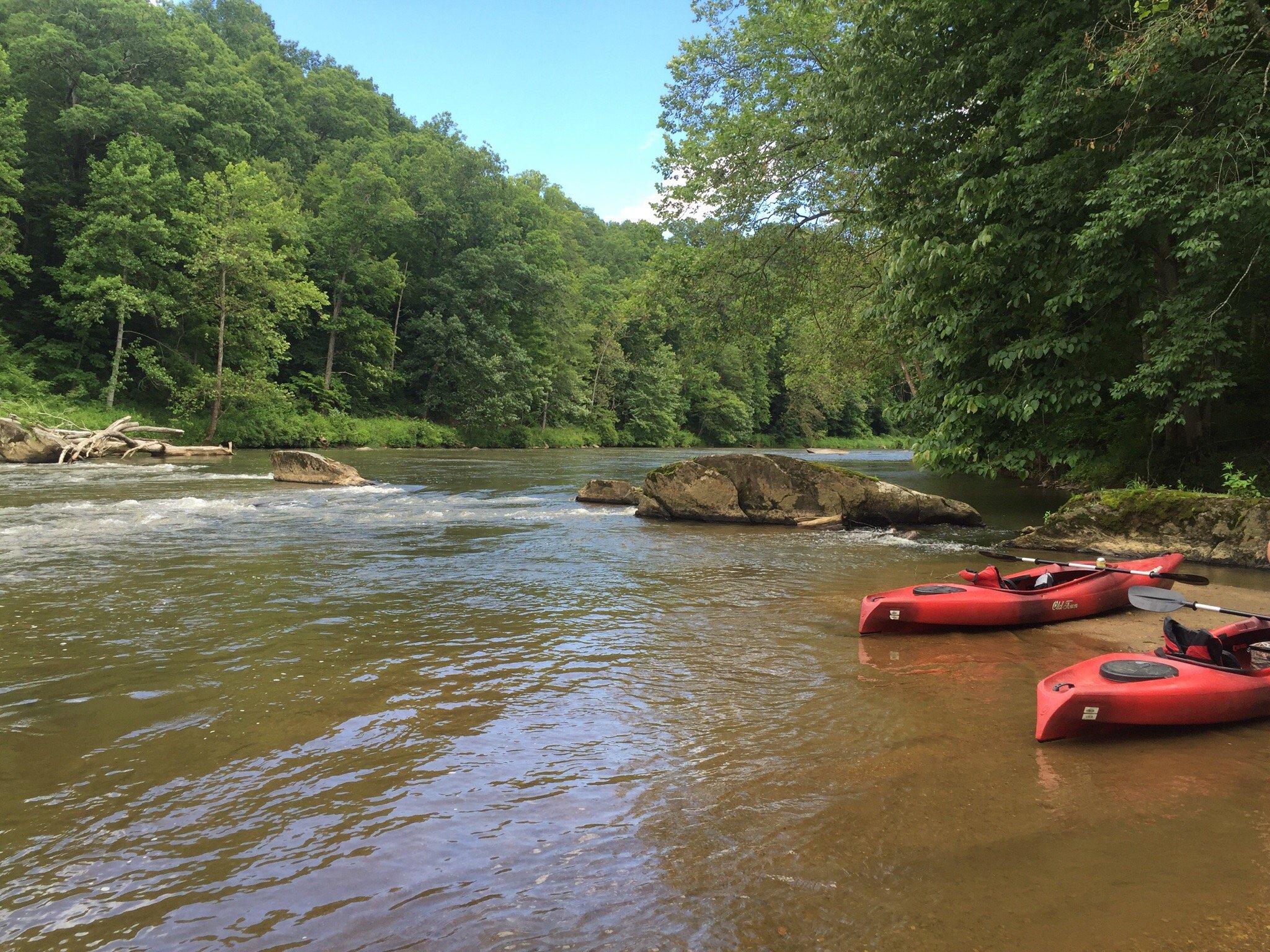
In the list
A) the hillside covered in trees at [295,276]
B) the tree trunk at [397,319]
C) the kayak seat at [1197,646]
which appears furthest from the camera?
the tree trunk at [397,319]

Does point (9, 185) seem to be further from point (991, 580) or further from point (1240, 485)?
point (1240, 485)

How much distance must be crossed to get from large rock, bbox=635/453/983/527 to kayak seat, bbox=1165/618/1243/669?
8681 mm

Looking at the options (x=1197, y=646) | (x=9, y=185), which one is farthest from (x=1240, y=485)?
(x=9, y=185)

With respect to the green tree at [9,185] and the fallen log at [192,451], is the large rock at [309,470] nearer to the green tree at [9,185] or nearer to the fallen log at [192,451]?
the fallen log at [192,451]

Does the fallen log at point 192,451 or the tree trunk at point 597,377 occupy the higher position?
the tree trunk at point 597,377

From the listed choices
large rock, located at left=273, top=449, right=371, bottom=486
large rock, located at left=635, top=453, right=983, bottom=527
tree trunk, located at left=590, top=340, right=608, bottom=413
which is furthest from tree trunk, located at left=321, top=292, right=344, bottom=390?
large rock, located at left=635, top=453, right=983, bottom=527

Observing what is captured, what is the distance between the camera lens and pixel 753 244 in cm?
1559

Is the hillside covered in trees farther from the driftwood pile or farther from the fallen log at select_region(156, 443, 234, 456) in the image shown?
the fallen log at select_region(156, 443, 234, 456)

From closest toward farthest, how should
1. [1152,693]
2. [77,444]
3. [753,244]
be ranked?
[1152,693]
[753,244]
[77,444]

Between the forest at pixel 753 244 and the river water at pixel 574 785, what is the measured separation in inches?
185

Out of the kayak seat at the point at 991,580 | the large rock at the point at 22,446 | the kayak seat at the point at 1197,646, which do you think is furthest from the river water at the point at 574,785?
the large rock at the point at 22,446

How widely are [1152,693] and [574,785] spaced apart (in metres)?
3.09

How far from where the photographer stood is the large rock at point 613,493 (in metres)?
16.2

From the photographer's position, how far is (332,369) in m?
42.2
